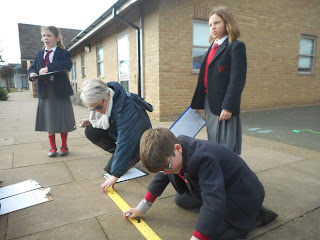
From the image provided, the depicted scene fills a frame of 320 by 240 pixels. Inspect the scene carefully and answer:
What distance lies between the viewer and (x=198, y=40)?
7.28 meters

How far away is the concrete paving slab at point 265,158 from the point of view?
3.30 meters

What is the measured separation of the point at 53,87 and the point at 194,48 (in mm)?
4762

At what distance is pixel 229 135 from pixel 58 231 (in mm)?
1725

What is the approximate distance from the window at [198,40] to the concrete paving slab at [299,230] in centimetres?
575

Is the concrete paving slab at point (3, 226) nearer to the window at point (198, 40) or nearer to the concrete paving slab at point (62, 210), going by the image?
the concrete paving slab at point (62, 210)

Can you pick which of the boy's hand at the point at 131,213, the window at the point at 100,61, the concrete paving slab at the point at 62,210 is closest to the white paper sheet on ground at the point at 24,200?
the concrete paving slab at the point at 62,210

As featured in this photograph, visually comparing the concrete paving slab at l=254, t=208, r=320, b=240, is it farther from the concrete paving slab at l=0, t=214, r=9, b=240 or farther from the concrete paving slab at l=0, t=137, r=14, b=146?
the concrete paving slab at l=0, t=137, r=14, b=146

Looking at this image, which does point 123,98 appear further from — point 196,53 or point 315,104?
point 315,104

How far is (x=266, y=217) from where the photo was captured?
1.89 metres

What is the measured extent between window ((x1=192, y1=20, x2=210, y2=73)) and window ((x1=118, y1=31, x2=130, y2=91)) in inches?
101

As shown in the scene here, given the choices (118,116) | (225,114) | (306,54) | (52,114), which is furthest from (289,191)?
(306,54)

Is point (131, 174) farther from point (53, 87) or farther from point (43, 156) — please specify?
point (53, 87)

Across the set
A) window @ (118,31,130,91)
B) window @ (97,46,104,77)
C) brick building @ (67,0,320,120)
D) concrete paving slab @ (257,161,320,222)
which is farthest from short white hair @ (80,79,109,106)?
window @ (97,46,104,77)

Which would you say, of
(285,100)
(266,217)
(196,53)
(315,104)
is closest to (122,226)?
(266,217)
